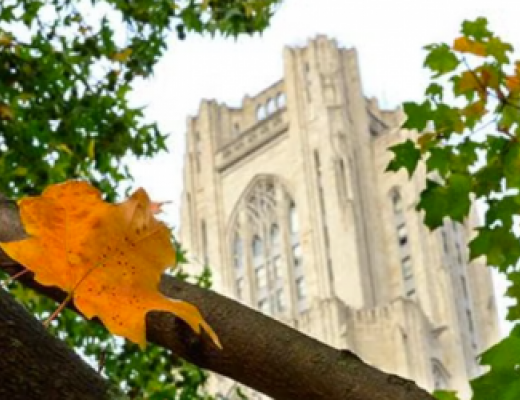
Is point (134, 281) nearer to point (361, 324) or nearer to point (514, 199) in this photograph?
point (514, 199)

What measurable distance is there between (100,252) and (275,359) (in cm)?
28

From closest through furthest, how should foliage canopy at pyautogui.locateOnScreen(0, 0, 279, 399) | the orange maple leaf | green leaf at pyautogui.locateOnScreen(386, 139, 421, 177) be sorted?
the orange maple leaf → green leaf at pyautogui.locateOnScreen(386, 139, 421, 177) → foliage canopy at pyautogui.locateOnScreen(0, 0, 279, 399)

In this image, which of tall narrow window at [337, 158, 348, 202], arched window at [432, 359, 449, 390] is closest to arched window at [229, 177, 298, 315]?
tall narrow window at [337, 158, 348, 202]

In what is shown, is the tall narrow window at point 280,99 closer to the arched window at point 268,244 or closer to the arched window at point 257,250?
the arched window at point 268,244

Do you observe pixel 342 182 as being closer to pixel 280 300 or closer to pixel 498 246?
pixel 280 300

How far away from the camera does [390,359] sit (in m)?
37.5

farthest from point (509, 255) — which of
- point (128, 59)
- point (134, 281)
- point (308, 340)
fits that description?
point (128, 59)

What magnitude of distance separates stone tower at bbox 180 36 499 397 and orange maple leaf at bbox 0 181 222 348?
1500 inches

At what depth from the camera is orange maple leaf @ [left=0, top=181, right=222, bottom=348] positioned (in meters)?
0.64

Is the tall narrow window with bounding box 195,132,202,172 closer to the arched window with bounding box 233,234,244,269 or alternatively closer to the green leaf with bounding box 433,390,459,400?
the arched window with bounding box 233,234,244,269

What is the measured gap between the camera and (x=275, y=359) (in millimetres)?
900

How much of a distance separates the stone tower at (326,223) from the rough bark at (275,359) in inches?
1489

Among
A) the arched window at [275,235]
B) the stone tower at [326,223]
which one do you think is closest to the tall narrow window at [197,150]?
the stone tower at [326,223]

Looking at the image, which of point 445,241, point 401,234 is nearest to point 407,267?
point 401,234
